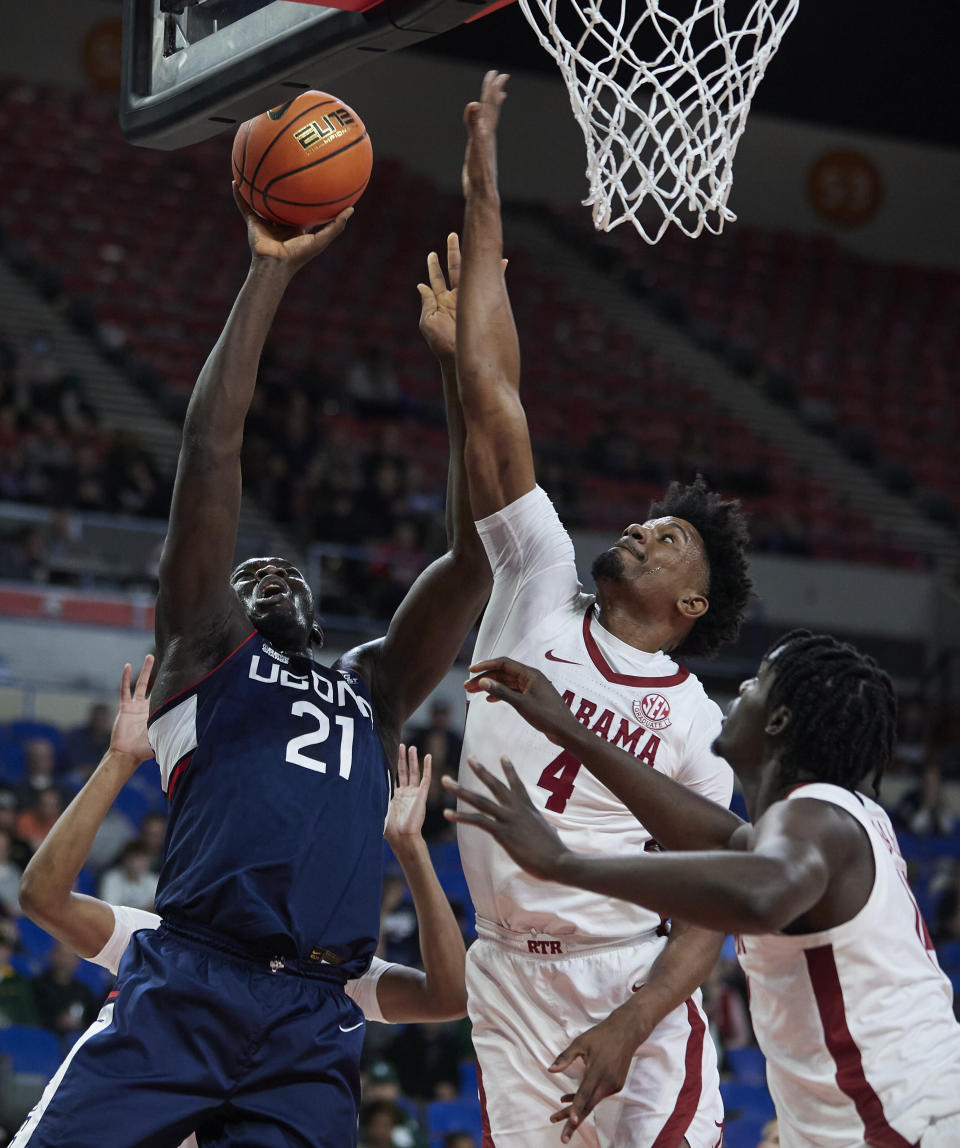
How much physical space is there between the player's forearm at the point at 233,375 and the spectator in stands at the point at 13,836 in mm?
4786

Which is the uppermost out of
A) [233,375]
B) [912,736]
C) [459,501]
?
[233,375]

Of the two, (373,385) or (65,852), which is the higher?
(373,385)

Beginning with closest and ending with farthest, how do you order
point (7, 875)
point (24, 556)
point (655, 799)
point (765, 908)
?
point (765, 908), point (655, 799), point (7, 875), point (24, 556)

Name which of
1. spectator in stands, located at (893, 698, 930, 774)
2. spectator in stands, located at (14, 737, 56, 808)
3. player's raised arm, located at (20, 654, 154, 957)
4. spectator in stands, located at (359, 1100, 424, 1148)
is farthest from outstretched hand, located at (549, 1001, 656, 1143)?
spectator in stands, located at (893, 698, 930, 774)

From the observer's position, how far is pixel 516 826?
111 inches

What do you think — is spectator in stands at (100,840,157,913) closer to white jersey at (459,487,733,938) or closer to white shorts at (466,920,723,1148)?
white jersey at (459,487,733,938)

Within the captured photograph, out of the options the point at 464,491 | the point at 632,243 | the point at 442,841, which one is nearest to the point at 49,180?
the point at 632,243

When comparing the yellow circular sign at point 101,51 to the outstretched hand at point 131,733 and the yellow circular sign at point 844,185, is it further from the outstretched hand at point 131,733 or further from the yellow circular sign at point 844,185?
the outstretched hand at point 131,733

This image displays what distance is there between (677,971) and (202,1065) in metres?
1.12

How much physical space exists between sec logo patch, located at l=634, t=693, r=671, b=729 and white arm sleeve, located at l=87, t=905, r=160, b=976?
1.35 meters

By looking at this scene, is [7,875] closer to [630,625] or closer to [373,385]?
[630,625]

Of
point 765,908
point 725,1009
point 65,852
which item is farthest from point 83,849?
point 725,1009

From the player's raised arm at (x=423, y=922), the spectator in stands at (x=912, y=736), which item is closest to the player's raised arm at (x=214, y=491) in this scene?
the player's raised arm at (x=423, y=922)

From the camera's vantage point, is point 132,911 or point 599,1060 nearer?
point 599,1060
